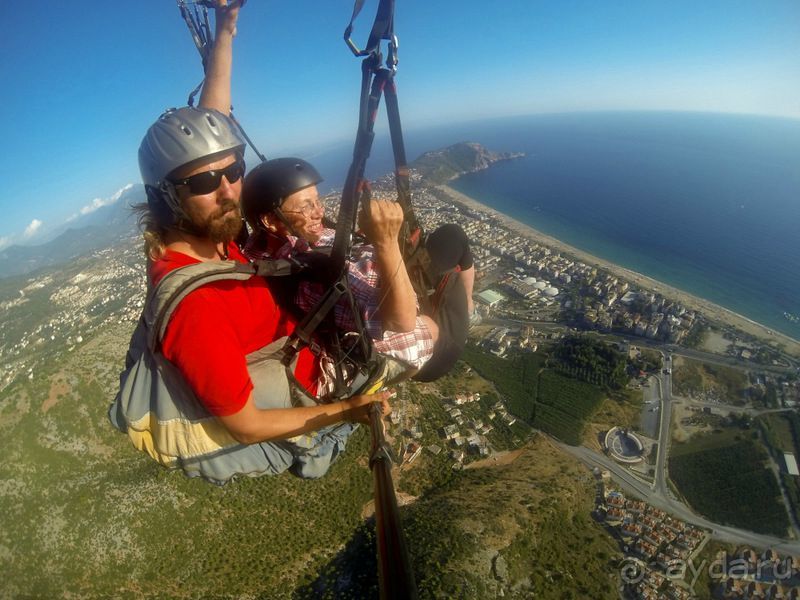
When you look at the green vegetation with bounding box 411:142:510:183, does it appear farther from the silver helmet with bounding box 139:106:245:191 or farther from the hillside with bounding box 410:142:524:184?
the silver helmet with bounding box 139:106:245:191

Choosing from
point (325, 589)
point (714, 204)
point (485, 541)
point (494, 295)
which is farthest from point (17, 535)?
point (714, 204)

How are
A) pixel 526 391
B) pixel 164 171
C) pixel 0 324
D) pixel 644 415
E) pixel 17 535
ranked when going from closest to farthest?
pixel 164 171 → pixel 17 535 → pixel 644 415 → pixel 526 391 → pixel 0 324

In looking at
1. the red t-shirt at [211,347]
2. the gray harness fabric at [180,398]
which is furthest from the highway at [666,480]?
the red t-shirt at [211,347]

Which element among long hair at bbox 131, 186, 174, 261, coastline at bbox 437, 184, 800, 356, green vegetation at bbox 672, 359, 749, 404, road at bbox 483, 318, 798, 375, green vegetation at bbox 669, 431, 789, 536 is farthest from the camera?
coastline at bbox 437, 184, 800, 356

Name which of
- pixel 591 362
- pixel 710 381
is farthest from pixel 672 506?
pixel 710 381

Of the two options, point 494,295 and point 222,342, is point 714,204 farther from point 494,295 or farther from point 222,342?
point 222,342

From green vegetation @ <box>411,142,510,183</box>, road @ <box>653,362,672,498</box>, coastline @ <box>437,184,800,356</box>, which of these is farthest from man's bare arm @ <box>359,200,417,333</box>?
green vegetation @ <box>411,142,510,183</box>
